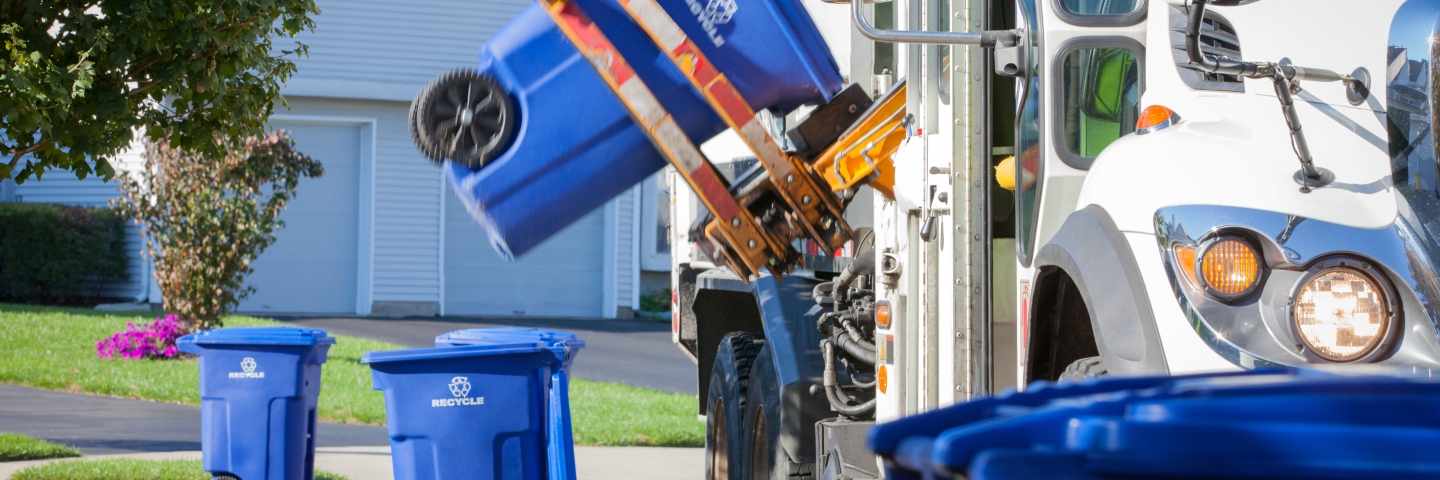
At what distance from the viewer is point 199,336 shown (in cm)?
571

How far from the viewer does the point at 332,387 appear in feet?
37.0

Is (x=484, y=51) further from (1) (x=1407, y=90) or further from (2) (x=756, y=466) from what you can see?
(1) (x=1407, y=90)

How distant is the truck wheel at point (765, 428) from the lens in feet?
15.8

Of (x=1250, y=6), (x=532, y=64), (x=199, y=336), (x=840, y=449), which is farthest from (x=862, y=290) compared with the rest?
(x=199, y=336)

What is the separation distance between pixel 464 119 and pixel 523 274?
16.7m

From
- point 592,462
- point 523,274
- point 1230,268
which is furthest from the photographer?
point 523,274

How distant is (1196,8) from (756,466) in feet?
10.6

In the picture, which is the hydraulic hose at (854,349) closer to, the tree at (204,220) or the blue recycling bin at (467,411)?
the blue recycling bin at (467,411)

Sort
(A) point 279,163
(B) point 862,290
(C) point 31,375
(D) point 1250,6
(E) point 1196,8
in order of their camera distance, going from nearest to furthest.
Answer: (E) point 1196,8 < (D) point 1250,6 < (B) point 862,290 < (C) point 31,375 < (A) point 279,163

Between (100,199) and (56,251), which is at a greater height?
(100,199)

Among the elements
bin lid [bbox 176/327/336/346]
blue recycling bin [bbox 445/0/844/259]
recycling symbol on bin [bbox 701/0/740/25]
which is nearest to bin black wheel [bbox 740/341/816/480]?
blue recycling bin [bbox 445/0/844/259]

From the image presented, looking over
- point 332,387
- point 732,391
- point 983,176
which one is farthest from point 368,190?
point 983,176

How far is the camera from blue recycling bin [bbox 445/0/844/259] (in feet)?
13.8

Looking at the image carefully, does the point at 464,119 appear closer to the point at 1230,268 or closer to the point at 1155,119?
the point at 1155,119
